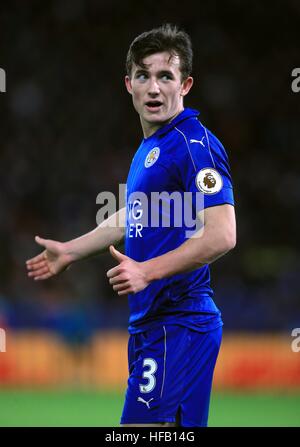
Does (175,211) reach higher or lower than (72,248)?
higher

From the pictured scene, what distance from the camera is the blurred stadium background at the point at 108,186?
1374 cm

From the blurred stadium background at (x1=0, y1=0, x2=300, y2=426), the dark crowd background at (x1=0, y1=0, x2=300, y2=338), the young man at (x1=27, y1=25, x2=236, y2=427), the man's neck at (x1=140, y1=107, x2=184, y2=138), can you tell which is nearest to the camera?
the young man at (x1=27, y1=25, x2=236, y2=427)

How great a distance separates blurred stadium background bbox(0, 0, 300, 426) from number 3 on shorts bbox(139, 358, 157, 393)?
5.09 metres

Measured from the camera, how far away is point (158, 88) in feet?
13.7

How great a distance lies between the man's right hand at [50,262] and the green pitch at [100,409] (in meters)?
4.43

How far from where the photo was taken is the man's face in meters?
4.20

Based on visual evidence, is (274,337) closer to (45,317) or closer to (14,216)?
(45,317)

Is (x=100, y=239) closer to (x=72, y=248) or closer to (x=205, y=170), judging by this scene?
(x=72, y=248)

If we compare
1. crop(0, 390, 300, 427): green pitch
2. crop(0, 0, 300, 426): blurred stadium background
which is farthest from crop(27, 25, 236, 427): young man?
crop(0, 0, 300, 426): blurred stadium background

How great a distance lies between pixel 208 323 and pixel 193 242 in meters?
0.50

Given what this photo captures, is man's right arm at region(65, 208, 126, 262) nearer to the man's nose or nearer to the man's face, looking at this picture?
the man's face

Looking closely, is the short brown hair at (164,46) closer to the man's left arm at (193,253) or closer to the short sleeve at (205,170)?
the short sleeve at (205,170)

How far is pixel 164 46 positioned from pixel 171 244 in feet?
3.04

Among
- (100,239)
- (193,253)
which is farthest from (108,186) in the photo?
(193,253)
